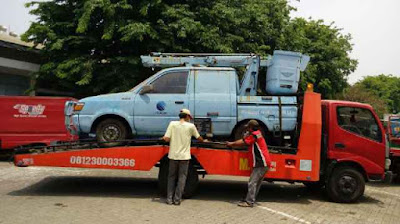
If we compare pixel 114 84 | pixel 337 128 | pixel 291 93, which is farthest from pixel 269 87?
pixel 114 84

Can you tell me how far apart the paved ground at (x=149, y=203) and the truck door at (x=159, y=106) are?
145cm

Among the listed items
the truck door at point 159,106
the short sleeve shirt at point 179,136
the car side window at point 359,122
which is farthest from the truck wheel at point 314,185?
the truck door at point 159,106

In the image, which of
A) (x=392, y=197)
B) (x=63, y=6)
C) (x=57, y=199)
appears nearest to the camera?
(x=57, y=199)

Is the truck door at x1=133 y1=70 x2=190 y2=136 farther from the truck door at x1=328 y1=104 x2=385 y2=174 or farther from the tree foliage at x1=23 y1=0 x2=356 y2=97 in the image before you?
the tree foliage at x1=23 y1=0 x2=356 y2=97

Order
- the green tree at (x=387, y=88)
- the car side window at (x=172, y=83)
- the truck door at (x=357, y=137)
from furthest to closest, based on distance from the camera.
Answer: the green tree at (x=387, y=88), the truck door at (x=357, y=137), the car side window at (x=172, y=83)

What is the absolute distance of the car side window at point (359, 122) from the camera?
27.8ft

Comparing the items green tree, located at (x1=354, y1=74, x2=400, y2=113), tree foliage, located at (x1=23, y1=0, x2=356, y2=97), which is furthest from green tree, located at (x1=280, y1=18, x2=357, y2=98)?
green tree, located at (x1=354, y1=74, x2=400, y2=113)

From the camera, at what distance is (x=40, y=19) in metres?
16.4

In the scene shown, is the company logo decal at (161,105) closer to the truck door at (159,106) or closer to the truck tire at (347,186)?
the truck door at (159,106)

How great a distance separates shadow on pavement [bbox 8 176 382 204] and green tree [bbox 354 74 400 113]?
51.6m

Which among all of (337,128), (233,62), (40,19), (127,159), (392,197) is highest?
(40,19)

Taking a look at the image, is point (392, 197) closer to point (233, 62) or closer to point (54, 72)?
point (233, 62)

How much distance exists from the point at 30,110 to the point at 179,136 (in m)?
8.62

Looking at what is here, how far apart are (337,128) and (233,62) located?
2620 mm
